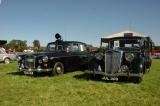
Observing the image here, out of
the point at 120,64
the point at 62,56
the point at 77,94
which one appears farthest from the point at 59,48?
the point at 77,94

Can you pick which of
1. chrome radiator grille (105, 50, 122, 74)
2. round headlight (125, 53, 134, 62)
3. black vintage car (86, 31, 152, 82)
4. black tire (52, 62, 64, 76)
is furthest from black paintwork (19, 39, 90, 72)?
round headlight (125, 53, 134, 62)

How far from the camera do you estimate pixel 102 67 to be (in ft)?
32.0

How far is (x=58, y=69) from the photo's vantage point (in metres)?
11.2

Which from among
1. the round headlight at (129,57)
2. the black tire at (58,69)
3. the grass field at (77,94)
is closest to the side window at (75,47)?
the black tire at (58,69)

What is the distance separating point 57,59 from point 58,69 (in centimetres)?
48

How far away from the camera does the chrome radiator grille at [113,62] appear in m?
9.27

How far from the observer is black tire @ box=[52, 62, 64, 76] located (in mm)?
10897

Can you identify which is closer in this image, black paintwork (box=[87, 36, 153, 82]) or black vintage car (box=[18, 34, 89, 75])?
black paintwork (box=[87, 36, 153, 82])

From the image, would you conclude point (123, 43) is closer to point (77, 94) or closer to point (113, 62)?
point (113, 62)

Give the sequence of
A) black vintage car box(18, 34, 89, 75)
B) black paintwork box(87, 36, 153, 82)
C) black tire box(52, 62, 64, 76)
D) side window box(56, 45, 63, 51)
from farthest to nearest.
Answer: side window box(56, 45, 63, 51), black tire box(52, 62, 64, 76), black vintage car box(18, 34, 89, 75), black paintwork box(87, 36, 153, 82)

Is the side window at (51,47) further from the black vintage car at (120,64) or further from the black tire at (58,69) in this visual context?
the black vintage car at (120,64)

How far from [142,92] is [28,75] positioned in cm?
591

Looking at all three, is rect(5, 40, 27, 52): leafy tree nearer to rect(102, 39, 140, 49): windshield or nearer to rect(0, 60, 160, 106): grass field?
rect(102, 39, 140, 49): windshield

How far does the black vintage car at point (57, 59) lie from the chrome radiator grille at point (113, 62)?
263 centimetres
